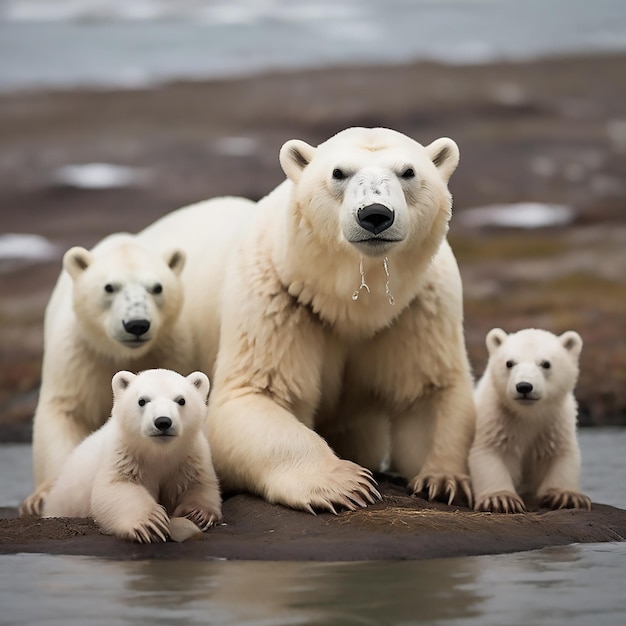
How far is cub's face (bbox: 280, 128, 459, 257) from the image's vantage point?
6.19 meters

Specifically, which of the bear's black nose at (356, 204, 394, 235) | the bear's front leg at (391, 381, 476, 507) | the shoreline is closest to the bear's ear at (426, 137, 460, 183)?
the bear's black nose at (356, 204, 394, 235)

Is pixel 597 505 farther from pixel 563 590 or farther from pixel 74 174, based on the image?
pixel 74 174

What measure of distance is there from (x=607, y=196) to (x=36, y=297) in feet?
26.2

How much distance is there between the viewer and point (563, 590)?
17.3 ft

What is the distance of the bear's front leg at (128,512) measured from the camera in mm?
6203

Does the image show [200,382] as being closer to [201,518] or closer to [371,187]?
[201,518]

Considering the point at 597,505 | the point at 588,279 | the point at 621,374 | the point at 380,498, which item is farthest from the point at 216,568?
the point at 588,279

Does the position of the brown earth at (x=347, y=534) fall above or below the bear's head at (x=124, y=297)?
below

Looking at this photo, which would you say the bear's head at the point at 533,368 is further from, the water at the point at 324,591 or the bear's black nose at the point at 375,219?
the bear's black nose at the point at 375,219

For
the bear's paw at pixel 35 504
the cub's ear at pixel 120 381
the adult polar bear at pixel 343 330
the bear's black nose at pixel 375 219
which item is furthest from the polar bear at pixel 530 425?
the bear's paw at pixel 35 504

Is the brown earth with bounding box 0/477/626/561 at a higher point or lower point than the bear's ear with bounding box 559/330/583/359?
lower

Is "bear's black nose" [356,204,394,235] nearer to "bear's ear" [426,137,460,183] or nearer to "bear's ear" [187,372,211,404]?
"bear's ear" [426,137,460,183]

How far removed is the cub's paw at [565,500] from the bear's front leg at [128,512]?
1.99 m

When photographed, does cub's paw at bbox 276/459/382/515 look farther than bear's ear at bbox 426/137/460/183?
No
